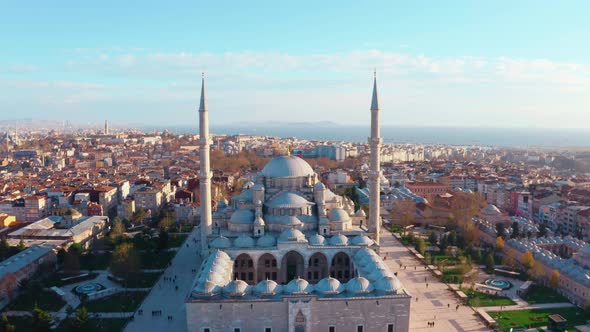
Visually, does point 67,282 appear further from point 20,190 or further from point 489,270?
point 20,190

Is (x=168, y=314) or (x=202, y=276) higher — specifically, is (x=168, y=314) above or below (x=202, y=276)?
below

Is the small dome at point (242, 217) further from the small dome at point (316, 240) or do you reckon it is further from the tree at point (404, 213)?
the tree at point (404, 213)

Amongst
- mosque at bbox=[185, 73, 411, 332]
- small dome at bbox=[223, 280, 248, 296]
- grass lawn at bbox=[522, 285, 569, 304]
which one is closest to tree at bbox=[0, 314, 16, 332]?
mosque at bbox=[185, 73, 411, 332]

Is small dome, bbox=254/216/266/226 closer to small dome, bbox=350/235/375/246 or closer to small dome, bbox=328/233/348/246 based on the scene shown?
small dome, bbox=328/233/348/246

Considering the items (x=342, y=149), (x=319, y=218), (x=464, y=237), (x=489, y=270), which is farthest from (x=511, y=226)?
(x=342, y=149)

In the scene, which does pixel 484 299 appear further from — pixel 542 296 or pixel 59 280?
pixel 59 280

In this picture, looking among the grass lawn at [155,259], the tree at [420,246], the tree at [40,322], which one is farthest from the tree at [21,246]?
the tree at [420,246]
